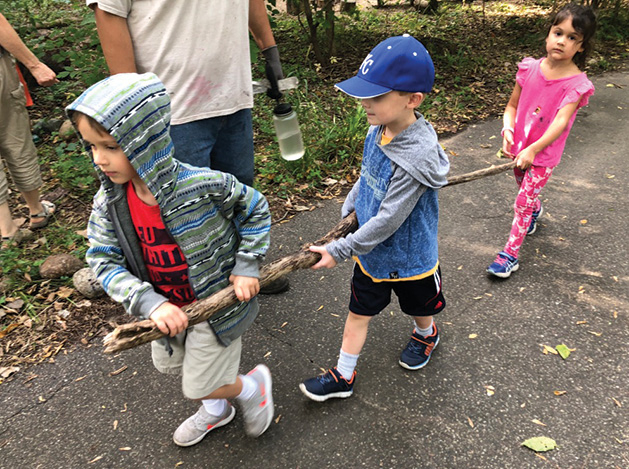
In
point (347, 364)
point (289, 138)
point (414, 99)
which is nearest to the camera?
point (414, 99)

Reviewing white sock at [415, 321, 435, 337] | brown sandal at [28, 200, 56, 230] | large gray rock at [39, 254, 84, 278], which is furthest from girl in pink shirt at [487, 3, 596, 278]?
brown sandal at [28, 200, 56, 230]

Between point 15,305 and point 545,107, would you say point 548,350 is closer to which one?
point 545,107

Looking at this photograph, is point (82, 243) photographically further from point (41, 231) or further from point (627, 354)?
point (627, 354)

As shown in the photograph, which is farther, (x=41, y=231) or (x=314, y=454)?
(x=41, y=231)

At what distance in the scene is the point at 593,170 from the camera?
4699 millimetres

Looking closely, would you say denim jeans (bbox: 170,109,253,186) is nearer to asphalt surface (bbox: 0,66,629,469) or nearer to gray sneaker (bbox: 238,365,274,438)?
asphalt surface (bbox: 0,66,629,469)

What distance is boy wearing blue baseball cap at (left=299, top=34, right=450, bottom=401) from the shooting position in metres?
1.85

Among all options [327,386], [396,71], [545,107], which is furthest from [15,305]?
[545,107]

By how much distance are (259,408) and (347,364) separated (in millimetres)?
501

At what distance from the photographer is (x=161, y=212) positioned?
163cm

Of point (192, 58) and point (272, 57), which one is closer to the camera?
point (192, 58)

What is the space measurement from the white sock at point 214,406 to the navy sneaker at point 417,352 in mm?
1013

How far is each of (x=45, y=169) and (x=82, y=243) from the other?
5.72 feet

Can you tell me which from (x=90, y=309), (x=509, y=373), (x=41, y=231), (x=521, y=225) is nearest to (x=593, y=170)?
(x=521, y=225)
